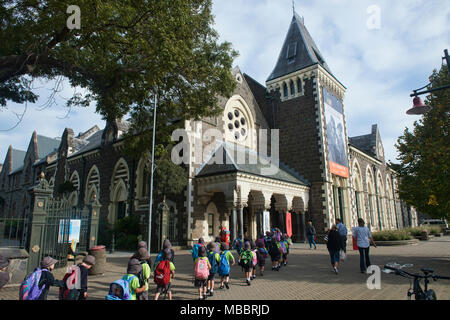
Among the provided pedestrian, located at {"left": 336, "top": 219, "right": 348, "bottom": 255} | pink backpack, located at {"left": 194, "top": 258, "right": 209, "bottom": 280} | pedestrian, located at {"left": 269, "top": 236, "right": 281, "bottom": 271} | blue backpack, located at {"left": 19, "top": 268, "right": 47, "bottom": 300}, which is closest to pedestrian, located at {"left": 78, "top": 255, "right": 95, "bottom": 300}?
blue backpack, located at {"left": 19, "top": 268, "right": 47, "bottom": 300}

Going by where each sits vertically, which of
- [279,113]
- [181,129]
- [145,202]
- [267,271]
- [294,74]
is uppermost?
[294,74]

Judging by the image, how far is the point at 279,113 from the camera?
25.9 m

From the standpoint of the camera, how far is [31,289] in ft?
13.9

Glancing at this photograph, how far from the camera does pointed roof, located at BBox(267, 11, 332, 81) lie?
26.0 m

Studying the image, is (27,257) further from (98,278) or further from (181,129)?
(181,129)

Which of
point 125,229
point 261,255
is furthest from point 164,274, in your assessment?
point 125,229

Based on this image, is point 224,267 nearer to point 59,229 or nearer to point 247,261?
point 247,261

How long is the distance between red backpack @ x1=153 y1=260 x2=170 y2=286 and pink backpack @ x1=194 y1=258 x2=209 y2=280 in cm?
71

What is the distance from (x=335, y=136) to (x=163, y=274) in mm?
22156

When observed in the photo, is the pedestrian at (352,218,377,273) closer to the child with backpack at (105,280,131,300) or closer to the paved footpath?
the paved footpath

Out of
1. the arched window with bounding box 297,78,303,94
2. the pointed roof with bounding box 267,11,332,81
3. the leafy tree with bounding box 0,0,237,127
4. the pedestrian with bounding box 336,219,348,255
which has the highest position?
the pointed roof with bounding box 267,11,332,81

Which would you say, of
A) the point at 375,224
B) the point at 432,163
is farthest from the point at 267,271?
the point at 375,224
